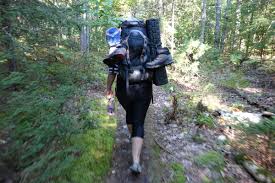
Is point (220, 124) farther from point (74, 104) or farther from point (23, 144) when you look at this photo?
point (23, 144)

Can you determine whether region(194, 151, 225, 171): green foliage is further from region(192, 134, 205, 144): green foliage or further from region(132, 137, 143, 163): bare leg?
region(132, 137, 143, 163): bare leg

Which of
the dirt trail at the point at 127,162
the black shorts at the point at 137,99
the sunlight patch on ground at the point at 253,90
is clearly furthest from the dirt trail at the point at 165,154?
the sunlight patch on ground at the point at 253,90

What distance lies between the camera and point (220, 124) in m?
7.67

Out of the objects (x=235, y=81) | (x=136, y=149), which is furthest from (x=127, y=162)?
(x=235, y=81)

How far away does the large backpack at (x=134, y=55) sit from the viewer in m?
4.32

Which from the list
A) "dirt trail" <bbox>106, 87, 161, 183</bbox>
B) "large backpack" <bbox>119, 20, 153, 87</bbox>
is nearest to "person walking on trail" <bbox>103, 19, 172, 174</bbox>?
"large backpack" <bbox>119, 20, 153, 87</bbox>

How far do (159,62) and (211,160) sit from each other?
226 centimetres

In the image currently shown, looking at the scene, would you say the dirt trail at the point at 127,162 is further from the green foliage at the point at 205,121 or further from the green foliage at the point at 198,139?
the green foliage at the point at 205,121

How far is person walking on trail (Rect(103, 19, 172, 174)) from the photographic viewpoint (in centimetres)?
432

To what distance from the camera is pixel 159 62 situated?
439 centimetres

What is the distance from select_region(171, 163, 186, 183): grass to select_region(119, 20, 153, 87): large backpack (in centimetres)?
171

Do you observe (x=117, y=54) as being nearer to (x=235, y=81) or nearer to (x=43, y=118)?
(x=43, y=118)

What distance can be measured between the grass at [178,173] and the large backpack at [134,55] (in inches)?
67.3

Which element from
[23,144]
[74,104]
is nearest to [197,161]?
[23,144]
